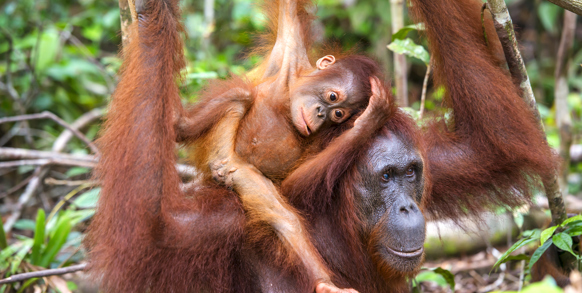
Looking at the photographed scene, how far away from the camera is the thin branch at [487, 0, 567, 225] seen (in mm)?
2320

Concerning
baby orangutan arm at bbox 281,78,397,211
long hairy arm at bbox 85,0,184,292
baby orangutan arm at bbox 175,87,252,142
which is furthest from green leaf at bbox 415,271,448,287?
long hairy arm at bbox 85,0,184,292

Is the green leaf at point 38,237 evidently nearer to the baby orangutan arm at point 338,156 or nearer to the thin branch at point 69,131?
the thin branch at point 69,131

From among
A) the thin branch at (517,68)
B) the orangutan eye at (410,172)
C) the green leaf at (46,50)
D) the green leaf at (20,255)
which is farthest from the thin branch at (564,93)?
the green leaf at (46,50)

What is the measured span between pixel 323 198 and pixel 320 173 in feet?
0.53

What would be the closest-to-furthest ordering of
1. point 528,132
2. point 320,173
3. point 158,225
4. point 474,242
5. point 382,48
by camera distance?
point 158,225 < point 320,173 < point 528,132 < point 474,242 < point 382,48

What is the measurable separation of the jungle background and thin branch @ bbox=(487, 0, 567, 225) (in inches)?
6.9

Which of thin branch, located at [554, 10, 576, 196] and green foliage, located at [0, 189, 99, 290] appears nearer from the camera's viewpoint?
green foliage, located at [0, 189, 99, 290]

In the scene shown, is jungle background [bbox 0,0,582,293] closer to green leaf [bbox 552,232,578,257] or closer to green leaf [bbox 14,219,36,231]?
green leaf [bbox 14,219,36,231]

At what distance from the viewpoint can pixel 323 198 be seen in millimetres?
2293

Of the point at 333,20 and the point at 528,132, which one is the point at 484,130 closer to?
the point at 528,132

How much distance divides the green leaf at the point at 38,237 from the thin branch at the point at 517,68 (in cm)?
280

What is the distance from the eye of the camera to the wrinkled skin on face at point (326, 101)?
2.32 m

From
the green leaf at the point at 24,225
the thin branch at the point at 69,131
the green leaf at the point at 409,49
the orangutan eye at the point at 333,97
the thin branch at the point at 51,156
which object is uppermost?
the green leaf at the point at 409,49

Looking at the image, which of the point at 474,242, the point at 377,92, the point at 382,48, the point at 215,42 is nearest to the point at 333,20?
the point at 382,48
